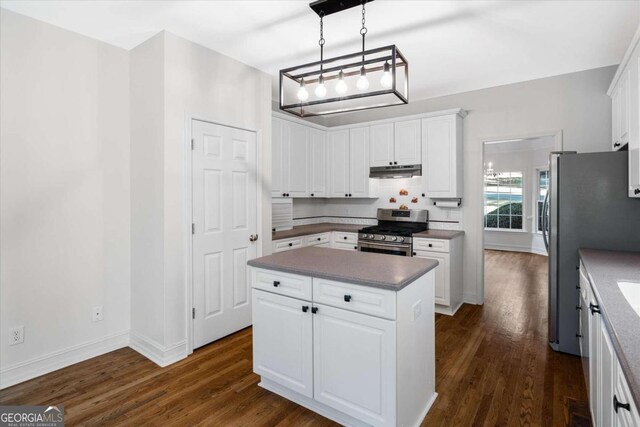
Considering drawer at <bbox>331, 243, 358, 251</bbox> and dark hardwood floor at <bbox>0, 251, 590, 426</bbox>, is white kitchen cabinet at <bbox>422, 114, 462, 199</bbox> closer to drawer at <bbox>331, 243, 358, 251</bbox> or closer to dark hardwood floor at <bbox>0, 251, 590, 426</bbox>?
drawer at <bbox>331, 243, 358, 251</bbox>

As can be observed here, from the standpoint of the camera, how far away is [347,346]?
1919 millimetres

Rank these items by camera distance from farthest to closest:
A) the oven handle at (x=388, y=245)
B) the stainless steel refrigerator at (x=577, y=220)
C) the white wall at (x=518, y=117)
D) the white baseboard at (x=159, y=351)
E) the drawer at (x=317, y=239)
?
the drawer at (x=317, y=239) < the oven handle at (x=388, y=245) < the white wall at (x=518, y=117) < the white baseboard at (x=159, y=351) < the stainless steel refrigerator at (x=577, y=220)

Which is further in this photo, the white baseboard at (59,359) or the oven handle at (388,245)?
the oven handle at (388,245)

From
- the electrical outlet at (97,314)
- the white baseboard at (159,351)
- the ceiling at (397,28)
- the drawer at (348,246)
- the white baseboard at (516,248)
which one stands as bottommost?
the white baseboard at (159,351)

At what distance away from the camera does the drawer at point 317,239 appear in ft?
14.3

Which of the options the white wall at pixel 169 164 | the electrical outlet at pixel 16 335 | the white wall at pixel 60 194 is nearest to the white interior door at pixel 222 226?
the white wall at pixel 169 164

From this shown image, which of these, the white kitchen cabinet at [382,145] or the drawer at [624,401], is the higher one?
the white kitchen cabinet at [382,145]

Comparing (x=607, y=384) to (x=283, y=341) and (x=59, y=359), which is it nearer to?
(x=283, y=341)

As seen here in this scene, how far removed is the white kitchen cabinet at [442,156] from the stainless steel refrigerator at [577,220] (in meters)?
1.23

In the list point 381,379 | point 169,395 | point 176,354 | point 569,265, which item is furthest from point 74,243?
point 569,265

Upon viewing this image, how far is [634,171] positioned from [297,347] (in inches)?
101

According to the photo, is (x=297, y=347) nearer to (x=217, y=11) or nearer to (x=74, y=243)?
(x=74, y=243)

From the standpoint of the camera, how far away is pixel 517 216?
8273 mm

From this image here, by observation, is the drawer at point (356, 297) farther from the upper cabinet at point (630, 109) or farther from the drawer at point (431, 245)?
the drawer at point (431, 245)
